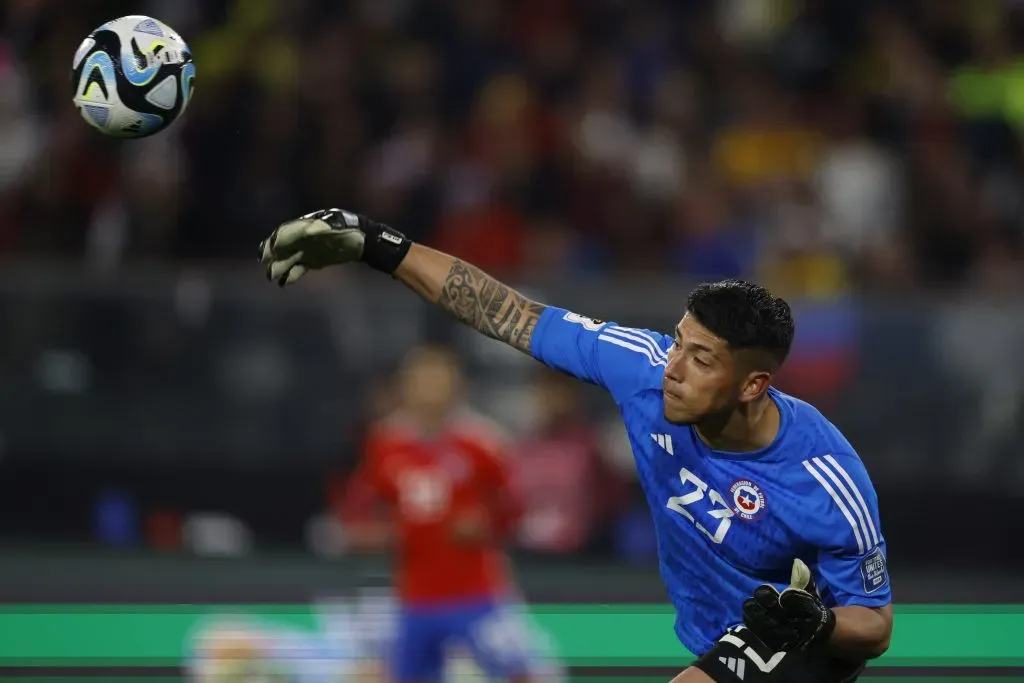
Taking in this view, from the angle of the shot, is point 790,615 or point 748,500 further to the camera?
point 748,500

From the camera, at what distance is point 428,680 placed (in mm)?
8055

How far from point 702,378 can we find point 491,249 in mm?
5233

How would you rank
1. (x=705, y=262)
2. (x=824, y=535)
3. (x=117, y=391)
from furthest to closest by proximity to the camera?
(x=705, y=262) < (x=117, y=391) < (x=824, y=535)

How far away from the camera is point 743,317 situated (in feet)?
14.8

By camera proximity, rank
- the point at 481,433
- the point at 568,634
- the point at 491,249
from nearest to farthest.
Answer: the point at 568,634, the point at 481,433, the point at 491,249

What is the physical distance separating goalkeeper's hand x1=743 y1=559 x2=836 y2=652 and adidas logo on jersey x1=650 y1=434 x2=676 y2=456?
0.55 m

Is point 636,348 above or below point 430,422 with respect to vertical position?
below

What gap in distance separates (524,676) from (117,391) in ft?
8.11

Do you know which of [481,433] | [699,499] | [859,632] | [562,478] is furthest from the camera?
[562,478]

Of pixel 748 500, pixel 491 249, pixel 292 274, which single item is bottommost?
pixel 748 500

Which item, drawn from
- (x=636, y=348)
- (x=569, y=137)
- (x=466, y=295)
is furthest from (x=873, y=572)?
(x=569, y=137)

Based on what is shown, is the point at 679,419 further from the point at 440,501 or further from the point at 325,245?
the point at 440,501

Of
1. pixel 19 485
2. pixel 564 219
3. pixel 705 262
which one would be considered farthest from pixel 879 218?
pixel 19 485

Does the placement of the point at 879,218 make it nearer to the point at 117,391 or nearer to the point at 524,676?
the point at 524,676
